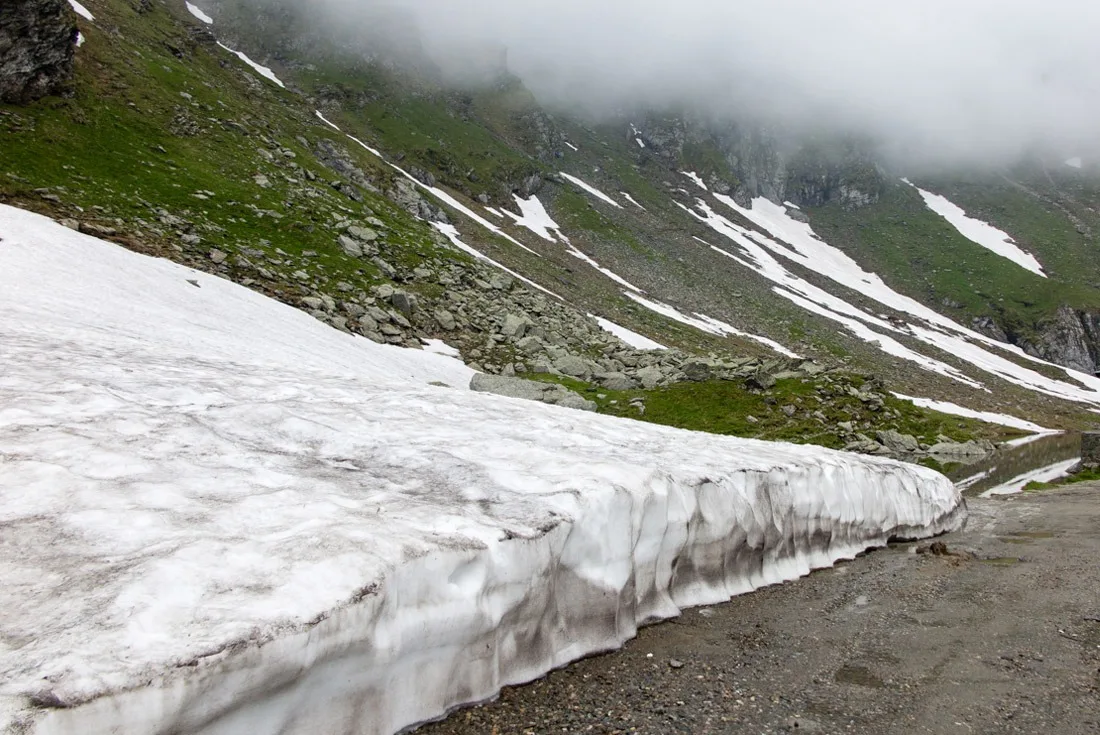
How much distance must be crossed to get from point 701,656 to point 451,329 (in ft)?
128

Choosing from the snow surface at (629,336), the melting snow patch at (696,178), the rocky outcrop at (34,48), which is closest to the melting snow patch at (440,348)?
the snow surface at (629,336)

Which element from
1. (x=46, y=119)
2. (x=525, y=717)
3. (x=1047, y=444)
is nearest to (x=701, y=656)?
(x=525, y=717)

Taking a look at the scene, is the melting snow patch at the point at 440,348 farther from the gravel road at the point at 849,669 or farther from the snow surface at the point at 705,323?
the snow surface at the point at 705,323

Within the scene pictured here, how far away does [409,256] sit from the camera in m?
55.2

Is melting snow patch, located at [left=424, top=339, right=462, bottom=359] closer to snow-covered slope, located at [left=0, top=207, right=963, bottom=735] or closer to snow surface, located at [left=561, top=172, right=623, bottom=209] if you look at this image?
snow-covered slope, located at [left=0, top=207, right=963, bottom=735]

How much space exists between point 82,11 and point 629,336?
74.3 m

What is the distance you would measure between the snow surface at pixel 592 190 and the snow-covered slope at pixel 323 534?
130 meters

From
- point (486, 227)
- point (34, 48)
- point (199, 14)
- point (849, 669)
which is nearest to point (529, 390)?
point (849, 669)

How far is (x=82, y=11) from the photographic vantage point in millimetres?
71375

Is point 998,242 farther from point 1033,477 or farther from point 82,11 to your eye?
point 82,11

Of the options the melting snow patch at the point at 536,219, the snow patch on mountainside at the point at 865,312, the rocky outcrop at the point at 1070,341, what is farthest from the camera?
the rocky outcrop at the point at 1070,341

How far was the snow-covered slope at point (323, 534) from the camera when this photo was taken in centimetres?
495

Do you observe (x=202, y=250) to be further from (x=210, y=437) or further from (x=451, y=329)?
(x=210, y=437)

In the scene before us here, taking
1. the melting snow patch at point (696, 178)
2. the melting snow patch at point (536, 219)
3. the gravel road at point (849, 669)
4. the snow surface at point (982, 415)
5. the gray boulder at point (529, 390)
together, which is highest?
the melting snow patch at point (696, 178)
